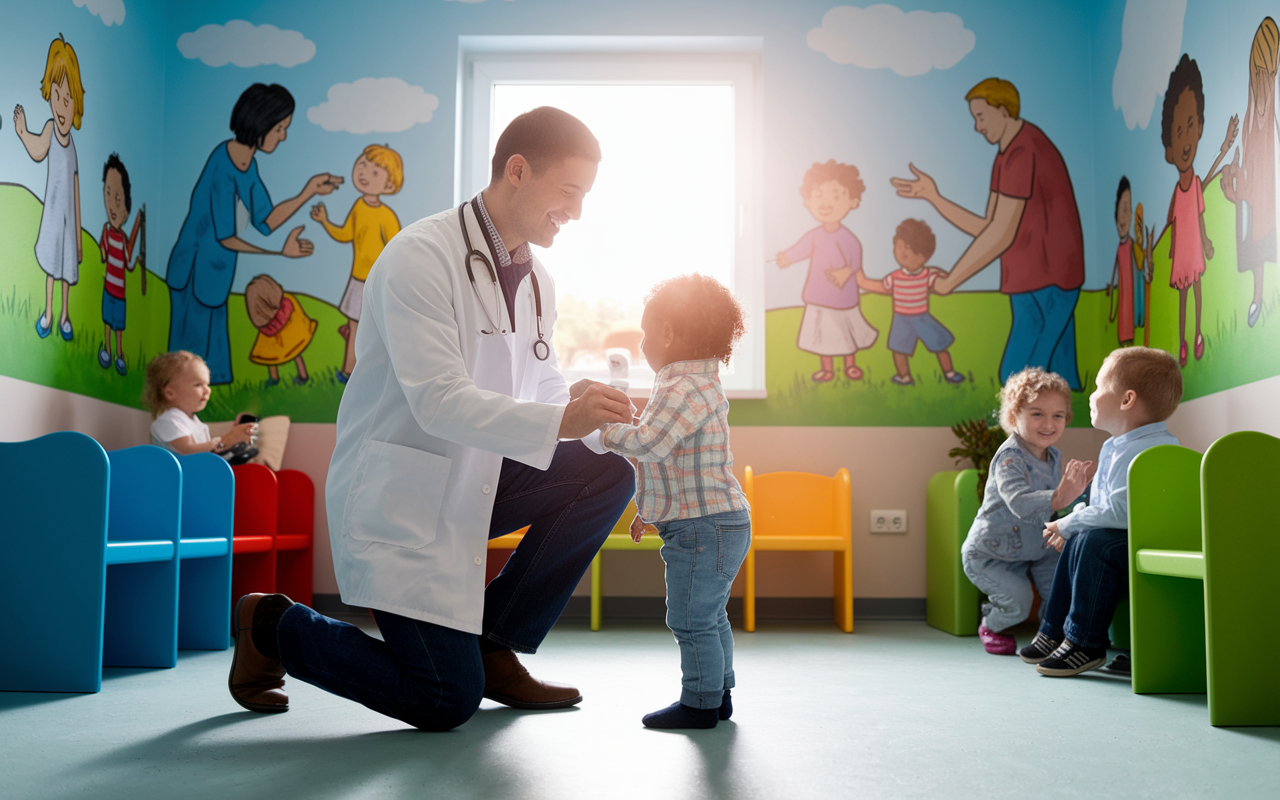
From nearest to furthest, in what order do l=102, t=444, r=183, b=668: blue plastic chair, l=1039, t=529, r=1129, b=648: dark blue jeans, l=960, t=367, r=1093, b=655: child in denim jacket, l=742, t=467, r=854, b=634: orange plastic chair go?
l=1039, t=529, r=1129, b=648: dark blue jeans → l=102, t=444, r=183, b=668: blue plastic chair → l=960, t=367, r=1093, b=655: child in denim jacket → l=742, t=467, r=854, b=634: orange plastic chair

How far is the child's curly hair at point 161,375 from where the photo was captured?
11.2 feet

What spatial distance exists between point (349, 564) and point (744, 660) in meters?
1.36

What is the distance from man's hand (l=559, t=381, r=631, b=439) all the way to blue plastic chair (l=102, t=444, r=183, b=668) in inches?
55.2

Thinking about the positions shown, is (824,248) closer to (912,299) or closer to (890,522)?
(912,299)

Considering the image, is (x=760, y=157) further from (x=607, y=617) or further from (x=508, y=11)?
(x=607, y=617)

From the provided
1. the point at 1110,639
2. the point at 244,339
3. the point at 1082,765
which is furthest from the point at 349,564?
the point at 244,339

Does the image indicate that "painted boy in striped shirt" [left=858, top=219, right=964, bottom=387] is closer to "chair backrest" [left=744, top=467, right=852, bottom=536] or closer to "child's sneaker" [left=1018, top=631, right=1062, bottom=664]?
"chair backrest" [left=744, top=467, right=852, bottom=536]

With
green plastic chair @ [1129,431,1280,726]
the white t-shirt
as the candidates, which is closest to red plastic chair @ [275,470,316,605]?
the white t-shirt

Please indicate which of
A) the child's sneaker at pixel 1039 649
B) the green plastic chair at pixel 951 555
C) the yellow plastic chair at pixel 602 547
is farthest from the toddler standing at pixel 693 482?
the green plastic chair at pixel 951 555

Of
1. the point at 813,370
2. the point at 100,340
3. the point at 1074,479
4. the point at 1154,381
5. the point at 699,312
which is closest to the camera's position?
the point at 699,312

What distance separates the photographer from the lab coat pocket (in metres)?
1.65

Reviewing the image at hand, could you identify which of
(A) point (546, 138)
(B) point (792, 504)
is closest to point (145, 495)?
(A) point (546, 138)

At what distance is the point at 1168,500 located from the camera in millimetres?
2127

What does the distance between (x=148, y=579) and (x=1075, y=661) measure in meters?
2.43
